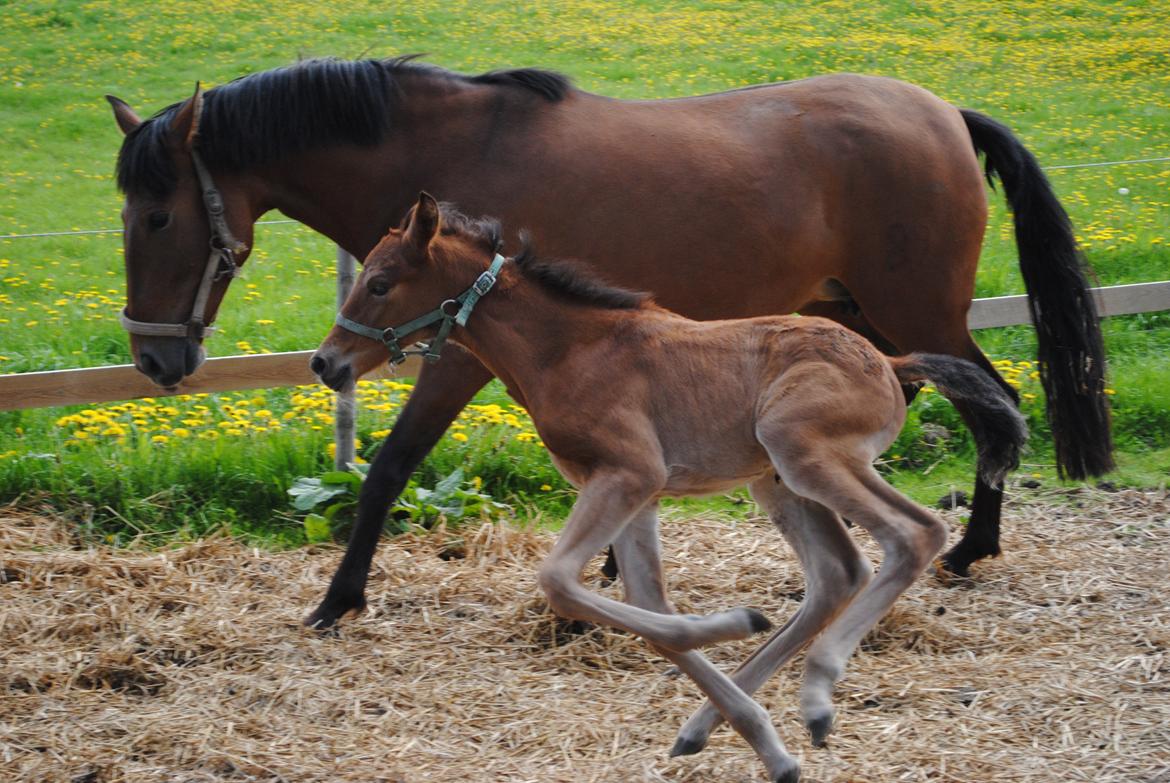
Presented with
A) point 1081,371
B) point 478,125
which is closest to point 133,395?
point 478,125

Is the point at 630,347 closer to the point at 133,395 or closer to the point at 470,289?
the point at 470,289

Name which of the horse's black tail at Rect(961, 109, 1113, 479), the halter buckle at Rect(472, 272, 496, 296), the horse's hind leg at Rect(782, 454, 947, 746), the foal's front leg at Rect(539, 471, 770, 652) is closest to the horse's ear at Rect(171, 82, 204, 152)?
the halter buckle at Rect(472, 272, 496, 296)

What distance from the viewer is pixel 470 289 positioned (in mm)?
3826

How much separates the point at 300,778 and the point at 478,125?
2534mm

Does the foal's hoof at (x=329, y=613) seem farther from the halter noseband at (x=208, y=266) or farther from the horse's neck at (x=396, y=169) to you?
the horse's neck at (x=396, y=169)

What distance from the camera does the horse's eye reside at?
15.4 ft

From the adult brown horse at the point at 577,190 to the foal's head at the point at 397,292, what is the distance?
0.84 metres

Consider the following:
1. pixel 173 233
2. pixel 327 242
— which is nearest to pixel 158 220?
pixel 173 233

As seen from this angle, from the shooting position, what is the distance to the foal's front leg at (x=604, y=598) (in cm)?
347

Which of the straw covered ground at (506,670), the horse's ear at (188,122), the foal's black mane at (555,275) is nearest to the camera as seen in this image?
the straw covered ground at (506,670)

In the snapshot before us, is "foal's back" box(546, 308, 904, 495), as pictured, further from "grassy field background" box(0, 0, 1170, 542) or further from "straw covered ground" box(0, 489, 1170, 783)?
"grassy field background" box(0, 0, 1170, 542)

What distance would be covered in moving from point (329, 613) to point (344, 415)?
136 centimetres

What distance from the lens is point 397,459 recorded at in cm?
483


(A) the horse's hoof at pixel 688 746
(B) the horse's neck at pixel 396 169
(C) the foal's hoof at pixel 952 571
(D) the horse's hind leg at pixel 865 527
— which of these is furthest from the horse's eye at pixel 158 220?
(C) the foal's hoof at pixel 952 571
